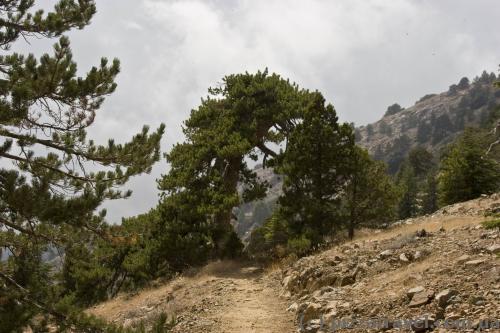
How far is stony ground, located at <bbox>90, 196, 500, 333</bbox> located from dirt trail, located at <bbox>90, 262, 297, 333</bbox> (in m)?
0.04

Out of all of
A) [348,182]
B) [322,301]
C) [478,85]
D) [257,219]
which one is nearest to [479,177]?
[348,182]

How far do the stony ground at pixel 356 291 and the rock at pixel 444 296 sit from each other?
2 cm

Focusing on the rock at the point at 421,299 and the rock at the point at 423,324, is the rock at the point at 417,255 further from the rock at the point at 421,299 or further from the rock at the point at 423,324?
the rock at the point at 423,324

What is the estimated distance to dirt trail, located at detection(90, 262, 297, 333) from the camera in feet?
40.3

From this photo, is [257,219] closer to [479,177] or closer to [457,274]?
[479,177]

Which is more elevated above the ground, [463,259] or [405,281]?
[463,259]

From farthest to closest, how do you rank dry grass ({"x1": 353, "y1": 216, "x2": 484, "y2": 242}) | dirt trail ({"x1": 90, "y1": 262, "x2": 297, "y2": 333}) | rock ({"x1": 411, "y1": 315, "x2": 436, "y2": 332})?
dry grass ({"x1": 353, "y1": 216, "x2": 484, "y2": 242}), dirt trail ({"x1": 90, "y1": 262, "x2": 297, "y2": 333}), rock ({"x1": 411, "y1": 315, "x2": 436, "y2": 332})

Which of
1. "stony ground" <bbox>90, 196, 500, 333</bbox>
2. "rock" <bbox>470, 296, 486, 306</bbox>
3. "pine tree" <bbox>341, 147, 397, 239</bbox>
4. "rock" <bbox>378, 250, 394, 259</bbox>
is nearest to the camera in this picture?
"rock" <bbox>470, 296, 486, 306</bbox>

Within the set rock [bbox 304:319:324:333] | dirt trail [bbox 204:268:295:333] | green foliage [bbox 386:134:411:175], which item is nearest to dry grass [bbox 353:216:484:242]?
dirt trail [bbox 204:268:295:333]

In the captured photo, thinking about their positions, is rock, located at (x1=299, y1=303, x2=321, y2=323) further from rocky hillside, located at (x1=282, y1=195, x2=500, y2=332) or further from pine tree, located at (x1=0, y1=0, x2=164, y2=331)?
pine tree, located at (x1=0, y1=0, x2=164, y2=331)

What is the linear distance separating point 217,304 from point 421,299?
7620 millimetres

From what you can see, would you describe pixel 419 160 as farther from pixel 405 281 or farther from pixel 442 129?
pixel 442 129

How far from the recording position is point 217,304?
568 inches

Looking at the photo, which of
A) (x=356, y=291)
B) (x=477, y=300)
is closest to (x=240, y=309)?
(x=356, y=291)
